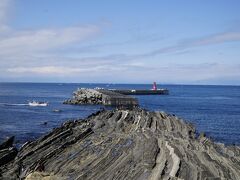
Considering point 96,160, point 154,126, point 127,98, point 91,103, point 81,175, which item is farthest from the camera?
point 91,103

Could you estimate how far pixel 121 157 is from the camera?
39.8m

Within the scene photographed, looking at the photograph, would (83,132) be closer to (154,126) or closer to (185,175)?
(154,126)

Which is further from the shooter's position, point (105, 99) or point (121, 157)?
point (105, 99)

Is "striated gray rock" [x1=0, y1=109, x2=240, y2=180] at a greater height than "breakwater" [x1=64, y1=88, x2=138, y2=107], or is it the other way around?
"breakwater" [x1=64, y1=88, x2=138, y2=107]

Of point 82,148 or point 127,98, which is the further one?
point 127,98

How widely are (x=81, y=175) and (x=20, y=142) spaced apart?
79.6 ft

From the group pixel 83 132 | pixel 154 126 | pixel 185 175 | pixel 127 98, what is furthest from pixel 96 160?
pixel 127 98

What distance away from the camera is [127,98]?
4668 inches

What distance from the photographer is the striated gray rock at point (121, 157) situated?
34.5 m

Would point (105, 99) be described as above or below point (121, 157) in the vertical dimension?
above

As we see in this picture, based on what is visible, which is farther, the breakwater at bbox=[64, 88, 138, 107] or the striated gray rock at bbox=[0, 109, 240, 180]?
the breakwater at bbox=[64, 88, 138, 107]

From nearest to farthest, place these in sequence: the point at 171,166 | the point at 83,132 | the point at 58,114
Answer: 1. the point at 171,166
2. the point at 83,132
3. the point at 58,114

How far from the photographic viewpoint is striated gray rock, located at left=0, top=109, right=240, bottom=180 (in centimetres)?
3450

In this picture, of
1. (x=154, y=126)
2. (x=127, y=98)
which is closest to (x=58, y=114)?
(x=127, y=98)
